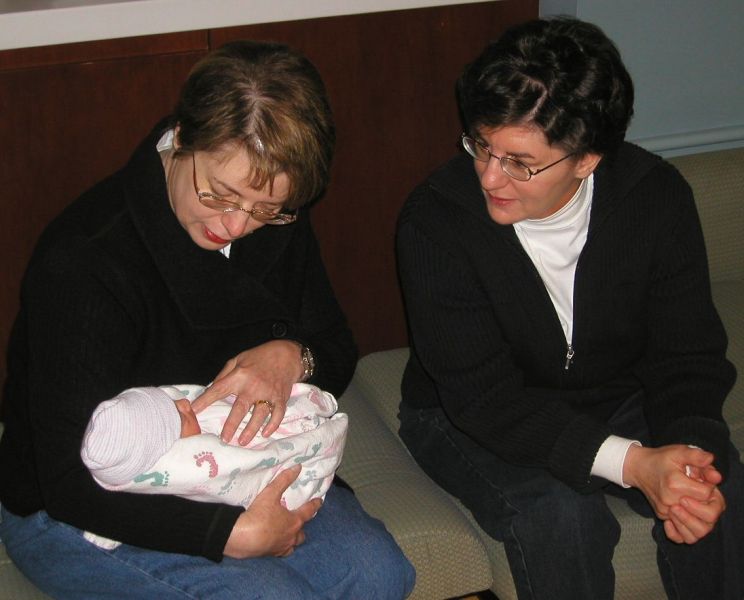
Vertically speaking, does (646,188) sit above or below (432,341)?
above

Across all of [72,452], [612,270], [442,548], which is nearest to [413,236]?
[612,270]

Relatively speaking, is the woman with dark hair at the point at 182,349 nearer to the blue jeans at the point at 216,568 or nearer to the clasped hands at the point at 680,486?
the blue jeans at the point at 216,568

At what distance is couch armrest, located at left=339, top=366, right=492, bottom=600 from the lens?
71.5 inches

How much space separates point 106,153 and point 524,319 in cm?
95

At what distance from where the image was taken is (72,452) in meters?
1.52

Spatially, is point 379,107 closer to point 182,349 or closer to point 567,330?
point 567,330

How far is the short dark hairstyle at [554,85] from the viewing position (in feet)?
5.35

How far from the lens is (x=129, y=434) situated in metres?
1.39

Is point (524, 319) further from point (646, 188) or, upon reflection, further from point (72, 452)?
point (72, 452)

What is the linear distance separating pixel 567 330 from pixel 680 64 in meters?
1.06

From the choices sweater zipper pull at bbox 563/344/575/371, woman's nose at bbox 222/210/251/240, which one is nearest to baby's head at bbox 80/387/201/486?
woman's nose at bbox 222/210/251/240

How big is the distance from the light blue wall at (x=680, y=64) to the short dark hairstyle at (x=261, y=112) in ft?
3.70

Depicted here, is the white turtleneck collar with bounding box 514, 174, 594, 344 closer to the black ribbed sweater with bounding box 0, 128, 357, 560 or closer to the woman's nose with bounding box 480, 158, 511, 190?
the woman's nose with bounding box 480, 158, 511, 190

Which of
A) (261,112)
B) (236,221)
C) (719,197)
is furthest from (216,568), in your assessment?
(719,197)
